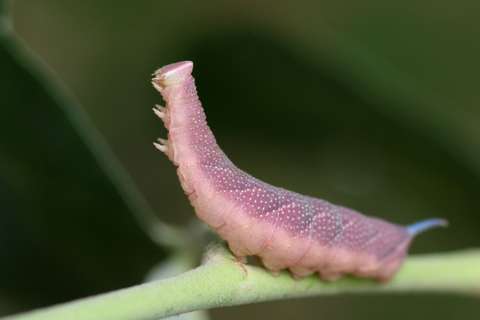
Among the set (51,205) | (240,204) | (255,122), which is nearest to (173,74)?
(240,204)

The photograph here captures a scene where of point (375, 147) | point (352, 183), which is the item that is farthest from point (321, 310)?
point (375, 147)

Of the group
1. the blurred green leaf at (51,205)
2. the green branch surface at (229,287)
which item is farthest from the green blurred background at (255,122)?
the green branch surface at (229,287)

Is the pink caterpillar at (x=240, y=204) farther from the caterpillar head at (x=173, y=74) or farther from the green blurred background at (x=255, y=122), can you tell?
the green blurred background at (x=255, y=122)

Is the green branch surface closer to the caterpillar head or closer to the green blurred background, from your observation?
the caterpillar head

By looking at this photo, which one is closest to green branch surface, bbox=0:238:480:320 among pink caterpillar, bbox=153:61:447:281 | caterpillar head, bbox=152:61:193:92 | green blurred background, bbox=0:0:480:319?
pink caterpillar, bbox=153:61:447:281

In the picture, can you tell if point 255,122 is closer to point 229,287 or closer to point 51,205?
point 51,205
